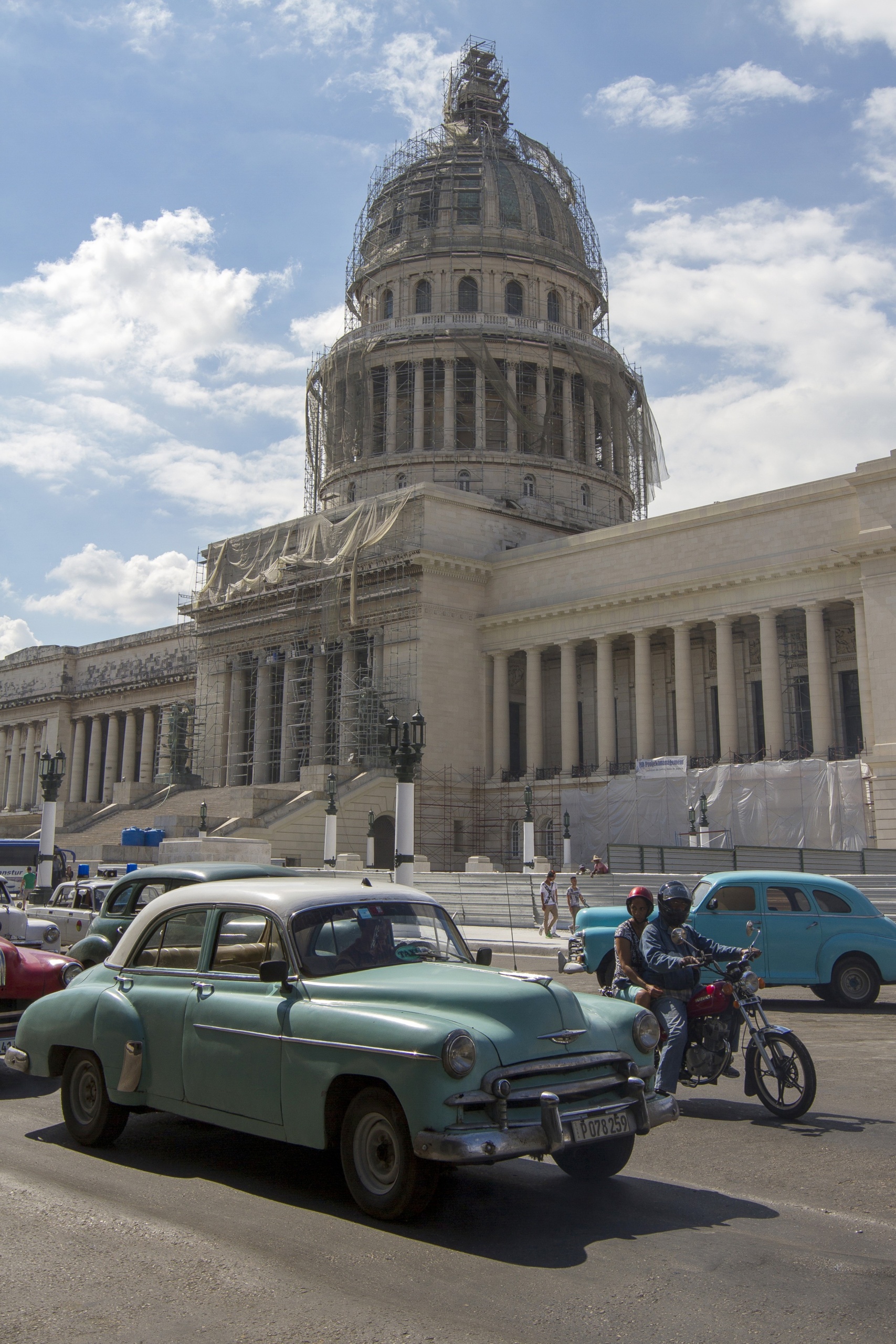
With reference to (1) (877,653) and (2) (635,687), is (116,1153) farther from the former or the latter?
(2) (635,687)

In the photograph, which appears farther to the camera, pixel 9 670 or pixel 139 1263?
pixel 9 670

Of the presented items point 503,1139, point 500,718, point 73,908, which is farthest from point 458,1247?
point 500,718

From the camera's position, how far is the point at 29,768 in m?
86.1

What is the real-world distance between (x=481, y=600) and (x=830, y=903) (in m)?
Result: 38.8

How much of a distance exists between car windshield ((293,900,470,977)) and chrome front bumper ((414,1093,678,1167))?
1513 millimetres

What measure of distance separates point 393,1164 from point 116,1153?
270 centimetres

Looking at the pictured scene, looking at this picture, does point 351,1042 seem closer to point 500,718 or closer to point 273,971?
point 273,971

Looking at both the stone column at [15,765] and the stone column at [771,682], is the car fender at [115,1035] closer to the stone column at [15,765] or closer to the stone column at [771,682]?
the stone column at [771,682]

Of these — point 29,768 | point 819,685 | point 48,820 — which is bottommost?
point 48,820

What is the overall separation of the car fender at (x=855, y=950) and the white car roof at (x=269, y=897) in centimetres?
931

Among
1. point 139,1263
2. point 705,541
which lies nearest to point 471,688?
point 705,541

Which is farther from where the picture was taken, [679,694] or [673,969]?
[679,694]

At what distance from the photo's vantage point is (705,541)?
4628 centimetres

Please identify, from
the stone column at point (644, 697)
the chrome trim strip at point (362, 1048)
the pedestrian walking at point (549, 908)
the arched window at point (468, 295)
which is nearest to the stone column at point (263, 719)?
the stone column at point (644, 697)
